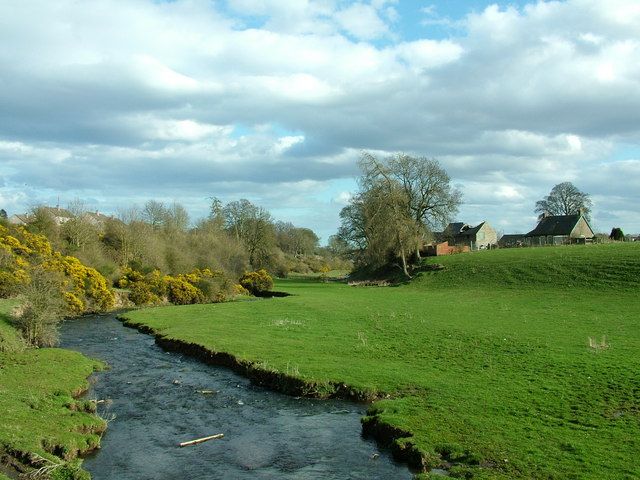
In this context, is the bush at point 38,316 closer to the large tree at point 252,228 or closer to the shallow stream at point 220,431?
the shallow stream at point 220,431

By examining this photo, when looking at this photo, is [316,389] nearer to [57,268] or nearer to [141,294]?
[57,268]

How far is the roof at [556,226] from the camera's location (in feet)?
350

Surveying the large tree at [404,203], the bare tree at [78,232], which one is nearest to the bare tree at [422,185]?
the large tree at [404,203]

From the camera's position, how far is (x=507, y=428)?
15688 mm

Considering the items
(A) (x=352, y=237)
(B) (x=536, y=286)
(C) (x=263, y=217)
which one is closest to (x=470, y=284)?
(B) (x=536, y=286)

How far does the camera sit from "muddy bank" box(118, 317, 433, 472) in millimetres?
15219

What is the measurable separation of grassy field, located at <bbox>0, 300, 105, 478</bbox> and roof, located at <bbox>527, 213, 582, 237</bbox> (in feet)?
329

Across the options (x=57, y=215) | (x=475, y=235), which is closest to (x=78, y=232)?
(x=57, y=215)

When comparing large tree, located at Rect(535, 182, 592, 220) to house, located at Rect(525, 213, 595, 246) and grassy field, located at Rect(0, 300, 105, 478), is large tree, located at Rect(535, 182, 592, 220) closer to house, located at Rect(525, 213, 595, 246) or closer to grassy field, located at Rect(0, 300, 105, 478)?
house, located at Rect(525, 213, 595, 246)

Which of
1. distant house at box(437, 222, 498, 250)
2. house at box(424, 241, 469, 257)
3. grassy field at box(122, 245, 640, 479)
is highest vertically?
distant house at box(437, 222, 498, 250)

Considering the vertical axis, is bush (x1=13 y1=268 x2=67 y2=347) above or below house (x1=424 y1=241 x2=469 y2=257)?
below

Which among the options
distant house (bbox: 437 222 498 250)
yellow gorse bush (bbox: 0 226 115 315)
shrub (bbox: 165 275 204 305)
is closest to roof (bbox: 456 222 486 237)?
distant house (bbox: 437 222 498 250)

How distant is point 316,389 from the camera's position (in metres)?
21.7

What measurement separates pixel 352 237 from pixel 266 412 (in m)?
82.2
